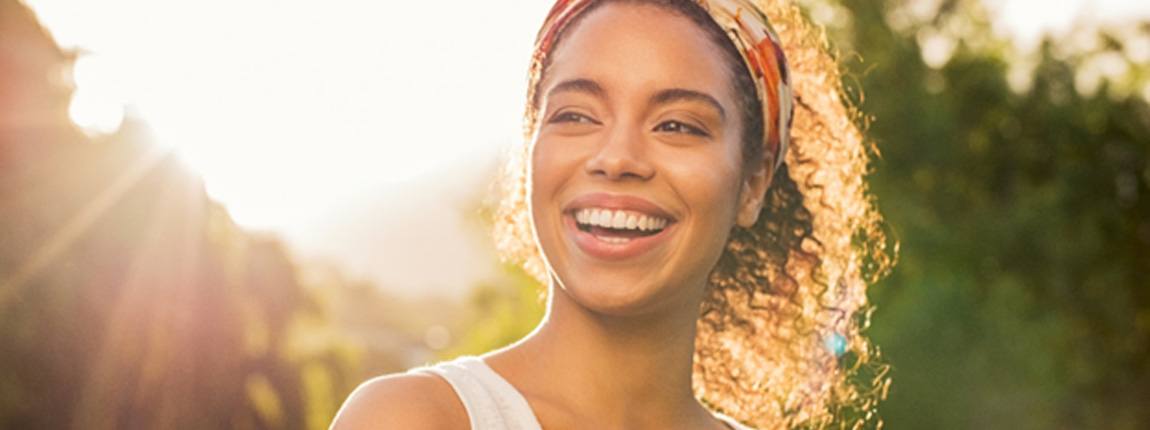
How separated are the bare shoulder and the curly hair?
1.19 metres

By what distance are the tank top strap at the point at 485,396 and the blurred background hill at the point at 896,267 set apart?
1466mm

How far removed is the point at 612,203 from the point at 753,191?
58cm

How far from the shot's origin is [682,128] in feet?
11.3

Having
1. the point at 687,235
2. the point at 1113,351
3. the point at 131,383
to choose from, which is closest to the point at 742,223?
the point at 687,235

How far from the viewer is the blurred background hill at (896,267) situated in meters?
18.8

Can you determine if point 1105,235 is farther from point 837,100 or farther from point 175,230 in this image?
point 837,100

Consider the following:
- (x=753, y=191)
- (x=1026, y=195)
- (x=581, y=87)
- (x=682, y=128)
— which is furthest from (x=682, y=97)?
(x=1026, y=195)

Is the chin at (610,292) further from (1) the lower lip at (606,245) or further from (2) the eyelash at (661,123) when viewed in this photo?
(2) the eyelash at (661,123)

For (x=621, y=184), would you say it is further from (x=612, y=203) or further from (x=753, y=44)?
(x=753, y=44)

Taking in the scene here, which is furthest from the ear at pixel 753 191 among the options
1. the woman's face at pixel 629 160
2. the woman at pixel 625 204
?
the woman's face at pixel 629 160

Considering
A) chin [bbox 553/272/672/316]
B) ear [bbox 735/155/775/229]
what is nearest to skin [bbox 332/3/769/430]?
chin [bbox 553/272/672/316]

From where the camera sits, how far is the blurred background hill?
18766 millimetres

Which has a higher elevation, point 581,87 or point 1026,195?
point 1026,195

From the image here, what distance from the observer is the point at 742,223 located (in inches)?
151
